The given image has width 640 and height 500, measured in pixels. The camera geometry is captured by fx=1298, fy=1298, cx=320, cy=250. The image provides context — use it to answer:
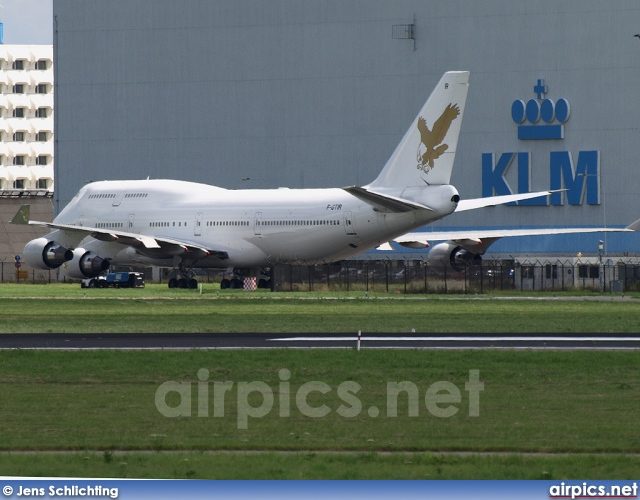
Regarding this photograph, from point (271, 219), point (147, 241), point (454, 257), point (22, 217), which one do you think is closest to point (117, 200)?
point (147, 241)

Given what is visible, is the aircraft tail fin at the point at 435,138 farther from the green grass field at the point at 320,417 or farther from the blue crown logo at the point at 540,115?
the green grass field at the point at 320,417

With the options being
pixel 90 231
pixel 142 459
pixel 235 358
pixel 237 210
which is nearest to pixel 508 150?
pixel 237 210

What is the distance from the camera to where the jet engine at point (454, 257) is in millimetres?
69375

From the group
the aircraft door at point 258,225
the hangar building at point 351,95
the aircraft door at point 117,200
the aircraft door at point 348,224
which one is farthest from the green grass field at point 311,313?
the hangar building at point 351,95

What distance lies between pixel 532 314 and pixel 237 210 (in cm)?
2750

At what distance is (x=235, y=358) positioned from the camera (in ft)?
89.3

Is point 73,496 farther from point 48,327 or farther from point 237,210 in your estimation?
point 237,210

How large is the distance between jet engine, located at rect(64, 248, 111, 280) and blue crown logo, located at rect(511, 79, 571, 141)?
34.4m

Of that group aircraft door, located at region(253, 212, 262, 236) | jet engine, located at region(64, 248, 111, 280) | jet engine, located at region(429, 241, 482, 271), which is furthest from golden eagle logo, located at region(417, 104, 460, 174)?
jet engine, located at region(64, 248, 111, 280)

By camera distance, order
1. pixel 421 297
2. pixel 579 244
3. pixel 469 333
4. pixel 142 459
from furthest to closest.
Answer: pixel 579 244 < pixel 421 297 < pixel 469 333 < pixel 142 459

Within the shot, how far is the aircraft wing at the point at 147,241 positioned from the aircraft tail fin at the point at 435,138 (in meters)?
13.0

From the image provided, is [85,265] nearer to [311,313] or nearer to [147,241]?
[147,241]

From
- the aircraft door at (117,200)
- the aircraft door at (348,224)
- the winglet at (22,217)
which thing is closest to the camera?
the aircraft door at (348,224)

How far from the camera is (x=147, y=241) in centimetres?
6900
